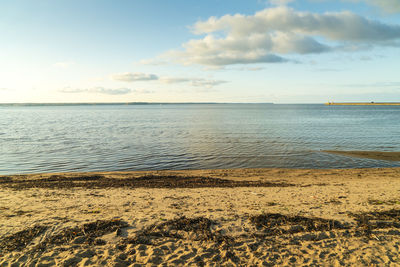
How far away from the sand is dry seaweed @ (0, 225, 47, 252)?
0.10ft

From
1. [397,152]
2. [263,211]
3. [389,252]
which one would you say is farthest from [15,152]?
[397,152]

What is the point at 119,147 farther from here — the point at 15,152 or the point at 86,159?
the point at 15,152

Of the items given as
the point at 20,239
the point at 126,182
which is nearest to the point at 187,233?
the point at 20,239

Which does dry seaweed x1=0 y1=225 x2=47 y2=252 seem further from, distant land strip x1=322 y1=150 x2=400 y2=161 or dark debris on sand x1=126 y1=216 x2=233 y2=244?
distant land strip x1=322 y1=150 x2=400 y2=161

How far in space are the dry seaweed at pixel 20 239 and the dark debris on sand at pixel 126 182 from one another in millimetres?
6905

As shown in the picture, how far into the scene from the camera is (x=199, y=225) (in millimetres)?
8695

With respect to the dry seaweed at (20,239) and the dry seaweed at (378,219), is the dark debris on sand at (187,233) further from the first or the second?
the dry seaweed at (378,219)

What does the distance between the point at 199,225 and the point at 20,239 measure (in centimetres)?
604

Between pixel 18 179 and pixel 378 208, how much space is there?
2237 centimetres

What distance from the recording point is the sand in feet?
22.6

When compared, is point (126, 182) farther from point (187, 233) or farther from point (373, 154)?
point (373, 154)

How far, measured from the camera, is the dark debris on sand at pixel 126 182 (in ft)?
49.6

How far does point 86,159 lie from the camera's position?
24.4 m

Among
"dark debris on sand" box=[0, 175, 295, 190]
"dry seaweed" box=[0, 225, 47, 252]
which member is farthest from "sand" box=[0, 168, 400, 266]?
"dark debris on sand" box=[0, 175, 295, 190]
